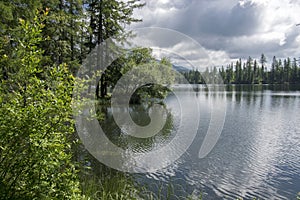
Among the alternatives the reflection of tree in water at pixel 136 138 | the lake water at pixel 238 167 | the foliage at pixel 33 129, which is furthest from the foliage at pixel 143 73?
the foliage at pixel 33 129

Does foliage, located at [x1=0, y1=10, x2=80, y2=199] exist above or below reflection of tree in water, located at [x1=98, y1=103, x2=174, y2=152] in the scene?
above

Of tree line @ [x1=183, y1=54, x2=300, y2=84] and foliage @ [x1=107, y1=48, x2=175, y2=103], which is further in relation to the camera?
tree line @ [x1=183, y1=54, x2=300, y2=84]

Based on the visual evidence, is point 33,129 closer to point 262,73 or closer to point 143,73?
point 143,73

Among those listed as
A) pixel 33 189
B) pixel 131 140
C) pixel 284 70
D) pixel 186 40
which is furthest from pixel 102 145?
pixel 284 70

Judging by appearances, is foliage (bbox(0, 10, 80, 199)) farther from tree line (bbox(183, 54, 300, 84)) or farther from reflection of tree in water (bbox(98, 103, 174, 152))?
tree line (bbox(183, 54, 300, 84))

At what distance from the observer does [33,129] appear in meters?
3.13

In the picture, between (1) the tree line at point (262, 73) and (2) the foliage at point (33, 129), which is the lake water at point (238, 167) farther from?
(1) the tree line at point (262, 73)

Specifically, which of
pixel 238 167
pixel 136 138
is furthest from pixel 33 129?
pixel 136 138

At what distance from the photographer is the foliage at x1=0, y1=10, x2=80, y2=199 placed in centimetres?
313

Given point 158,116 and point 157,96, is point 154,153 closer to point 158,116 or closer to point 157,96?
point 158,116

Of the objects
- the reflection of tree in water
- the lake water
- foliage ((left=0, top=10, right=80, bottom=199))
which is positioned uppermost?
foliage ((left=0, top=10, right=80, bottom=199))

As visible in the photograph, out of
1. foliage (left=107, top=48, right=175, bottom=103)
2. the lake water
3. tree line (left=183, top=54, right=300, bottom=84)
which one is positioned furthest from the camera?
tree line (left=183, top=54, right=300, bottom=84)

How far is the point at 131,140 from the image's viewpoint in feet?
47.0

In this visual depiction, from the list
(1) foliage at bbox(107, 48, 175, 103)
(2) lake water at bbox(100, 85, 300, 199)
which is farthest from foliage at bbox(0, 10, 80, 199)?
(1) foliage at bbox(107, 48, 175, 103)
